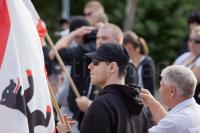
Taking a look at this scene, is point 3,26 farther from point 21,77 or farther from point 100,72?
point 100,72

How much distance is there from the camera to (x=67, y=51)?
8.91 m

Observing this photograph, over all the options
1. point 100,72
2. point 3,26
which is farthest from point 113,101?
point 3,26

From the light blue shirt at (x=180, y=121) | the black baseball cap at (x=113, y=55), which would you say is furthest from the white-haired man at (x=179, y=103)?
the black baseball cap at (x=113, y=55)

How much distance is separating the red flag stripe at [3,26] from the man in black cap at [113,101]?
2.48 ft

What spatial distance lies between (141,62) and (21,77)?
3526mm

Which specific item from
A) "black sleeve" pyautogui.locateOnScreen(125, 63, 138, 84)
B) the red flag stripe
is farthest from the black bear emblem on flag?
"black sleeve" pyautogui.locateOnScreen(125, 63, 138, 84)

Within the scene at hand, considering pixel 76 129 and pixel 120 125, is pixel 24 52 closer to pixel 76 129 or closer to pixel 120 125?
pixel 120 125

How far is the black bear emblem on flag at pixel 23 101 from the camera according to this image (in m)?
6.05

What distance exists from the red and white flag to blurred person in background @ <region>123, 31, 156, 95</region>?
9.84 ft

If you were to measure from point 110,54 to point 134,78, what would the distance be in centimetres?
146

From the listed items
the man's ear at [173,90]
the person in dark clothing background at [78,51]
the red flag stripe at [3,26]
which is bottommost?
the person in dark clothing background at [78,51]

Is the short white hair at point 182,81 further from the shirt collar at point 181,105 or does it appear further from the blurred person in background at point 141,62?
the blurred person in background at point 141,62

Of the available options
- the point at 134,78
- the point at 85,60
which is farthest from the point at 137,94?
the point at 85,60

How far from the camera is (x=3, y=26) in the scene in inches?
249
